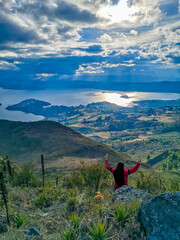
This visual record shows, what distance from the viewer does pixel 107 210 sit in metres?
6.90

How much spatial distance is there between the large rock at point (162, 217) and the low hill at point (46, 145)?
4528 cm

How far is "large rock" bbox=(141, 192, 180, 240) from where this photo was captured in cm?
557

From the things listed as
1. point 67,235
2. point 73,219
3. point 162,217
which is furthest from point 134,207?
point 67,235

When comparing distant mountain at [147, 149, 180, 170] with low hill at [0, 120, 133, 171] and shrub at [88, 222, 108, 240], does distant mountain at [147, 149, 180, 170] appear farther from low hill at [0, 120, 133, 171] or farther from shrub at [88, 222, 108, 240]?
shrub at [88, 222, 108, 240]

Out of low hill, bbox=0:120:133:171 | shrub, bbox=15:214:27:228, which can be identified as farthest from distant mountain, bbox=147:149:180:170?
A: shrub, bbox=15:214:27:228

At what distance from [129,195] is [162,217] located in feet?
6.31

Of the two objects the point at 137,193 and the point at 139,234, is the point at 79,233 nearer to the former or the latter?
the point at 139,234

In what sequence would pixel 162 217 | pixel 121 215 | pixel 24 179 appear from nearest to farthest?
pixel 162 217, pixel 121 215, pixel 24 179

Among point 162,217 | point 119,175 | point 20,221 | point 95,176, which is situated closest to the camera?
point 162,217

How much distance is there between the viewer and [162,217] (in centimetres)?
594

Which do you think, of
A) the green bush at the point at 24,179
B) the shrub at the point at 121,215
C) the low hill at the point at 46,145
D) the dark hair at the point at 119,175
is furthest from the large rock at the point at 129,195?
the low hill at the point at 46,145

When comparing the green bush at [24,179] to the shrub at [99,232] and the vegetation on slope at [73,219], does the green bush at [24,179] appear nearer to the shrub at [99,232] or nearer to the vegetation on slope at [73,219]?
the vegetation on slope at [73,219]

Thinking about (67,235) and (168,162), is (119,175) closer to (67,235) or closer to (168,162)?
(67,235)

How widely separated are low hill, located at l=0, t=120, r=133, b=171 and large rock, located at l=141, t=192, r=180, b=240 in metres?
45.3
